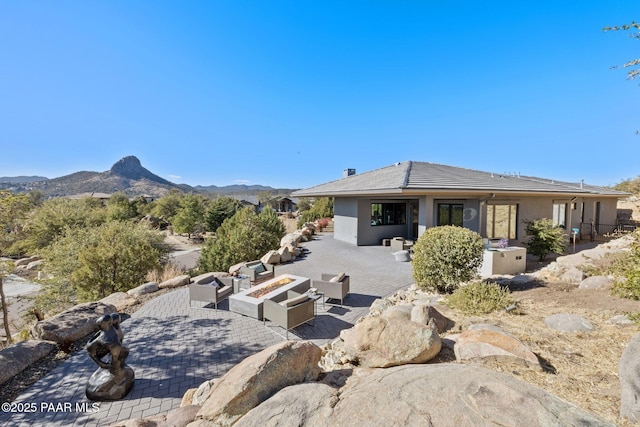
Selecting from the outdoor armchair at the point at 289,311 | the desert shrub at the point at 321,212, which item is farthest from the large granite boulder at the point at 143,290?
the desert shrub at the point at 321,212

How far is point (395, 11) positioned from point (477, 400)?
15.7 metres

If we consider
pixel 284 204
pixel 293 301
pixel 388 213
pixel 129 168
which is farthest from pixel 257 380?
pixel 129 168

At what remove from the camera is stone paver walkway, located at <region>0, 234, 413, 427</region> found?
13.2ft

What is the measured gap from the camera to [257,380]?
3.26m

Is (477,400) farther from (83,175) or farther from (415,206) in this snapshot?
(83,175)

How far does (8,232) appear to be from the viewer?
8812 mm

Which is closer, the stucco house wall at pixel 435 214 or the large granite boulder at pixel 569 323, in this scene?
the large granite boulder at pixel 569 323

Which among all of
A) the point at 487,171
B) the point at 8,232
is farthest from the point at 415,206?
the point at 8,232

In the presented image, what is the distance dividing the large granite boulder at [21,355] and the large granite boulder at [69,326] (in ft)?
0.68

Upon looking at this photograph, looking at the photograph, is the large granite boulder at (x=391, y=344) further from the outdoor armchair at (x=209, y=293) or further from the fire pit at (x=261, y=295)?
the outdoor armchair at (x=209, y=293)

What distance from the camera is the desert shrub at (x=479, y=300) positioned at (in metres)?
6.06

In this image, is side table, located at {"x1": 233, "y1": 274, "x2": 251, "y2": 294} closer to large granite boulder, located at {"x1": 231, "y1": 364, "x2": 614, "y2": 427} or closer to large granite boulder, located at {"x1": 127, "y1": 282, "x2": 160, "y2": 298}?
large granite boulder, located at {"x1": 127, "y1": 282, "x2": 160, "y2": 298}

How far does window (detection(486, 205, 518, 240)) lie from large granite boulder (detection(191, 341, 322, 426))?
14.3m

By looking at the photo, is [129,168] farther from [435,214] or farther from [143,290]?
[435,214]
